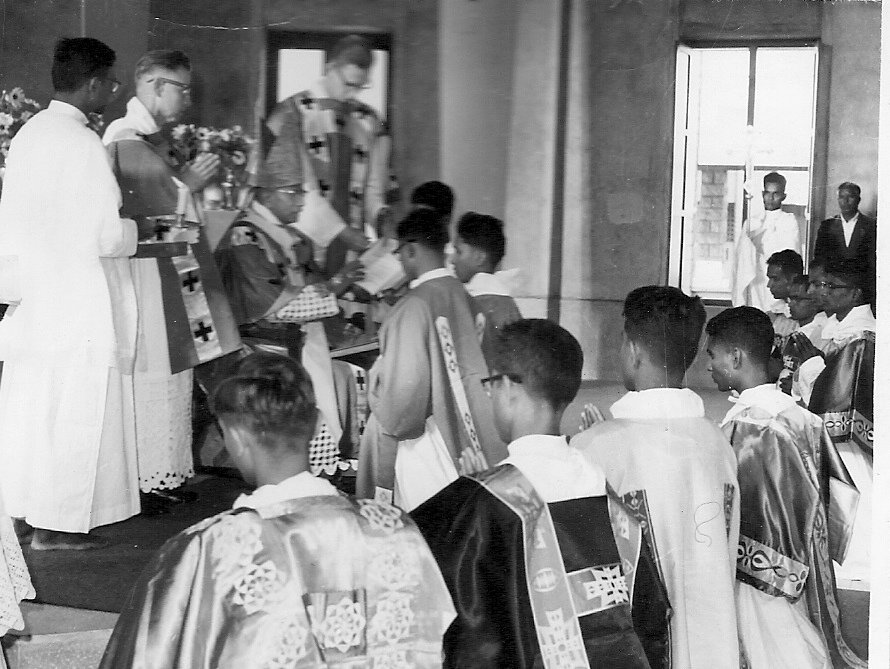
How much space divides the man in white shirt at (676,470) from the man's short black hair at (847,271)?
1.12ft

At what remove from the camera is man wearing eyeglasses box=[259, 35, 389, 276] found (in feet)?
8.84

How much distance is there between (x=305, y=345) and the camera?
2.72 meters

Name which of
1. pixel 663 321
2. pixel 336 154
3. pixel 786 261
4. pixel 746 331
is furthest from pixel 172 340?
pixel 786 261

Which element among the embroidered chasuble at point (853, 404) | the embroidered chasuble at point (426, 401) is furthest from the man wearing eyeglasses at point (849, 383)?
the embroidered chasuble at point (426, 401)

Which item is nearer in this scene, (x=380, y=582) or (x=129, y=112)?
(x=380, y=582)

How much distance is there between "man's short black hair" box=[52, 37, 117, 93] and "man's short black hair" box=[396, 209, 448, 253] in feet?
2.56

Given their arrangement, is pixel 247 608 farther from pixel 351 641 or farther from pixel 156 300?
pixel 156 300

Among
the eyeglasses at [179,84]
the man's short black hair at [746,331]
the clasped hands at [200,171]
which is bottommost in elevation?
the man's short black hair at [746,331]

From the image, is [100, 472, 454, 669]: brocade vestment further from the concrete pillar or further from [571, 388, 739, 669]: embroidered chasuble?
the concrete pillar

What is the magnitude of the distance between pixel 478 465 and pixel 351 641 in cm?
61

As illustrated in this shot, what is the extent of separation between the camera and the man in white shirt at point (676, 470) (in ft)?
8.80

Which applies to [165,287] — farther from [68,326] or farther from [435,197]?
[435,197]

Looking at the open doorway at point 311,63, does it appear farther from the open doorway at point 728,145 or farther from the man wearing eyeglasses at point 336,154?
the open doorway at point 728,145

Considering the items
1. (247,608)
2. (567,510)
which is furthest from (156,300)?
(567,510)
